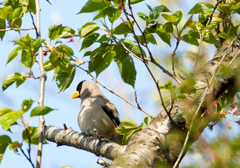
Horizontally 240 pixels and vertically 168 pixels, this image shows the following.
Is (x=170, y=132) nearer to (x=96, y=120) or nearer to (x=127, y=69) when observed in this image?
(x=127, y=69)

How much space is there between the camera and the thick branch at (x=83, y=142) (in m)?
3.34

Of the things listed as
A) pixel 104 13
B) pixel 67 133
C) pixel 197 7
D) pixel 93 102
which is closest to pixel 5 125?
pixel 104 13

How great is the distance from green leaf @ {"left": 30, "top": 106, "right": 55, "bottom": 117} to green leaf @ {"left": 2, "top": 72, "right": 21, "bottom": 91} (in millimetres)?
939

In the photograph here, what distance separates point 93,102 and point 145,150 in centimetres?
329

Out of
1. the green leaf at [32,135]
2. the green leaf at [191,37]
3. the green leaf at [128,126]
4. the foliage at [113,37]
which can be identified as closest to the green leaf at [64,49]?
the foliage at [113,37]

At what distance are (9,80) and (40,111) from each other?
3.42 feet

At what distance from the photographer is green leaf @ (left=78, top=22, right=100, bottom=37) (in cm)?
296

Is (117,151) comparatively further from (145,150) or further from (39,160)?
(39,160)

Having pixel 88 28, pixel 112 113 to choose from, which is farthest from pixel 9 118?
pixel 112 113

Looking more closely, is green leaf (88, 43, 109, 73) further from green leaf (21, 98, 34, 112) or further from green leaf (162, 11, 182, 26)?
green leaf (21, 98, 34, 112)

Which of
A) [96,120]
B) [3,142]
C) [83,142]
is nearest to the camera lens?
[3,142]

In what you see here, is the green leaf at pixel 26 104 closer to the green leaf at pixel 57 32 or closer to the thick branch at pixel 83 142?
the green leaf at pixel 57 32

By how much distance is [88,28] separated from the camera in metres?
2.96

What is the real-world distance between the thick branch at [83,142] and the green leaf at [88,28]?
1360 mm
